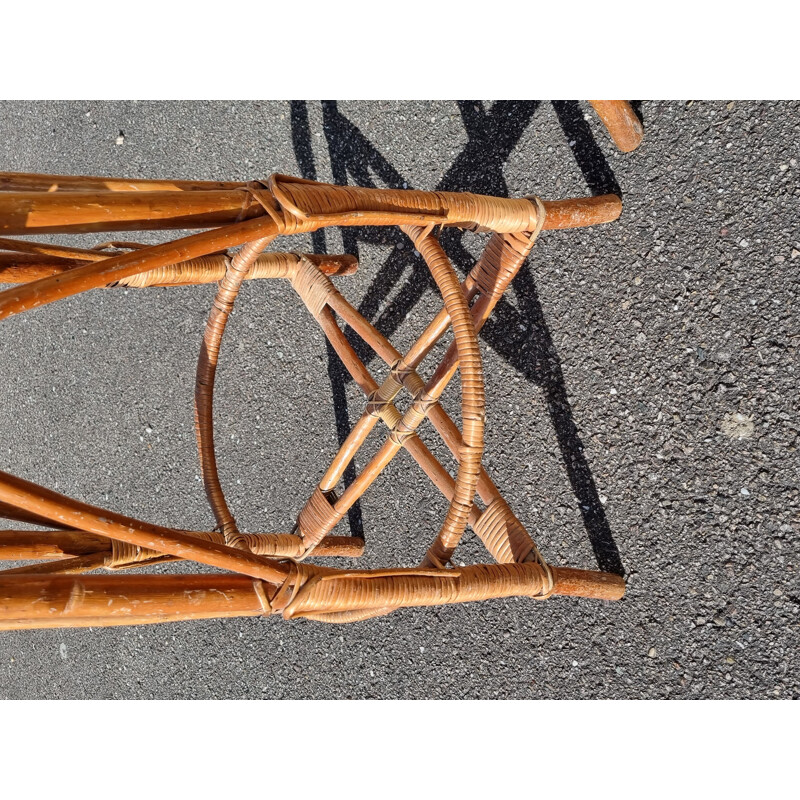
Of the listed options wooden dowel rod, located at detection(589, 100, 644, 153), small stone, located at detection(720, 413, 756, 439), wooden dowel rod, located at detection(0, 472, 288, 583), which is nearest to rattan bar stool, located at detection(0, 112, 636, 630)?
wooden dowel rod, located at detection(0, 472, 288, 583)

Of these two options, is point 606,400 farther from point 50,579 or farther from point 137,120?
point 137,120

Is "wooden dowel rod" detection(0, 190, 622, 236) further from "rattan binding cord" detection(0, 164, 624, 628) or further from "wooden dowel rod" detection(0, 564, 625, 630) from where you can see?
"wooden dowel rod" detection(0, 564, 625, 630)

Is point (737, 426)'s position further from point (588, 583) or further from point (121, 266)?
point (121, 266)

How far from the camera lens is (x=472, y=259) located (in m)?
1.54

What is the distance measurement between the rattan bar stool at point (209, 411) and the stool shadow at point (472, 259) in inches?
6.7

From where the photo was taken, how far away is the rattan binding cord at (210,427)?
0.69 meters

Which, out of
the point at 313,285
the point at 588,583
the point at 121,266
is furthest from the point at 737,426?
the point at 121,266

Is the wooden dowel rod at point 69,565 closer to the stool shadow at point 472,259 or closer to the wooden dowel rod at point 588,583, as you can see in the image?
the wooden dowel rod at point 588,583

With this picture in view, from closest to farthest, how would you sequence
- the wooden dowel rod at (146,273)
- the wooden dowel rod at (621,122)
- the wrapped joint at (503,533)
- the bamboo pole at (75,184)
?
the bamboo pole at (75,184) < the wooden dowel rod at (146,273) < the wrapped joint at (503,533) < the wooden dowel rod at (621,122)

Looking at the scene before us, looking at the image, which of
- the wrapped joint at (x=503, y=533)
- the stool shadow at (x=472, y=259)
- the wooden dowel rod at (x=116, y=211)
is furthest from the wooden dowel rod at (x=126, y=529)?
the stool shadow at (x=472, y=259)

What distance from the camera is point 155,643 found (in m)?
1.80

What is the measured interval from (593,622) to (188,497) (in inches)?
42.1

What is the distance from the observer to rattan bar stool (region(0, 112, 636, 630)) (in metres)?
0.69

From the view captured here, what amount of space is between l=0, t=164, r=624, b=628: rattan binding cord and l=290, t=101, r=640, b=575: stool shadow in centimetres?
17
